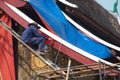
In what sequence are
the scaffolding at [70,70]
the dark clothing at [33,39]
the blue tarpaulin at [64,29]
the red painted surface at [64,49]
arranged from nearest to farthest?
the scaffolding at [70,70]
the dark clothing at [33,39]
the red painted surface at [64,49]
the blue tarpaulin at [64,29]

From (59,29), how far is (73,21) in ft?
5.05

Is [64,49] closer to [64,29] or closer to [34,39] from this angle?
[64,29]

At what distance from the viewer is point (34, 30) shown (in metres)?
8.91

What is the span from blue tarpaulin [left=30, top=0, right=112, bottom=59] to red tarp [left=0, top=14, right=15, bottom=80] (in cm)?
88

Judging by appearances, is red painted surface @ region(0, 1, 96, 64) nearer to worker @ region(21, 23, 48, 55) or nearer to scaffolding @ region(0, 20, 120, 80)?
Result: scaffolding @ region(0, 20, 120, 80)

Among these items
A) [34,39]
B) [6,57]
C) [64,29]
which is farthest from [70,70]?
[64,29]

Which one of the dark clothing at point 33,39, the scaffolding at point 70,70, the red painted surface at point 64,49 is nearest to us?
the scaffolding at point 70,70

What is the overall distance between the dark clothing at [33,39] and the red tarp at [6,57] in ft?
2.01

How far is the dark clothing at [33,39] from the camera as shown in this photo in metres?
8.84

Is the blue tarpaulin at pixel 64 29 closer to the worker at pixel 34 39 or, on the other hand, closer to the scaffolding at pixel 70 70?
the worker at pixel 34 39

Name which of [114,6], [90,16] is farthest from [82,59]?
[114,6]

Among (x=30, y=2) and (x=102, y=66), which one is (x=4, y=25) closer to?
(x=30, y=2)

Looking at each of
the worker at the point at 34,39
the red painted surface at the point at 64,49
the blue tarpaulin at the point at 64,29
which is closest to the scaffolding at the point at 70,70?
the worker at the point at 34,39

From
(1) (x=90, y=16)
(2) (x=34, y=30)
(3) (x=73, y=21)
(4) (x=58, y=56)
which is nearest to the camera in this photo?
(2) (x=34, y=30)
